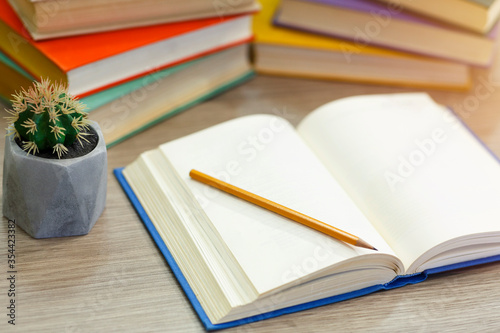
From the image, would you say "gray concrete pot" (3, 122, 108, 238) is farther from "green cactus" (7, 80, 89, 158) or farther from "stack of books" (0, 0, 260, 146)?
"stack of books" (0, 0, 260, 146)

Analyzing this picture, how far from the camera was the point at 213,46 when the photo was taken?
1063mm

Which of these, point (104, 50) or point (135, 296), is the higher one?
point (104, 50)

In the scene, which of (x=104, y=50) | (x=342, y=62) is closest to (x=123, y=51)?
(x=104, y=50)

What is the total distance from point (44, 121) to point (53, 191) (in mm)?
89

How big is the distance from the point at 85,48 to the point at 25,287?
38 centimetres

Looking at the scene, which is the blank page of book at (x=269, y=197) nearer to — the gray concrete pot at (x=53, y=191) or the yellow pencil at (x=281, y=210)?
the yellow pencil at (x=281, y=210)

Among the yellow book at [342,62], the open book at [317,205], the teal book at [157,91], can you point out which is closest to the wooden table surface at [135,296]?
the open book at [317,205]

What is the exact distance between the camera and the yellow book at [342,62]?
116 centimetres

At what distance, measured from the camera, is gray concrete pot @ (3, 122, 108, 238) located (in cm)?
70

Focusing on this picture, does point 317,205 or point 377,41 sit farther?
point 377,41

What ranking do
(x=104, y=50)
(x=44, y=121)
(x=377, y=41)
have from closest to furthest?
(x=44, y=121) < (x=104, y=50) < (x=377, y=41)

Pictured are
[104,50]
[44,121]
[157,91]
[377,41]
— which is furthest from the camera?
[377,41]

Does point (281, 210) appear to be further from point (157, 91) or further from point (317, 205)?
point (157, 91)

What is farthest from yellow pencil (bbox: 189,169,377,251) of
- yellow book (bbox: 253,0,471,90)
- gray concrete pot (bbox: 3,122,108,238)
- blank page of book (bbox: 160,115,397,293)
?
yellow book (bbox: 253,0,471,90)
